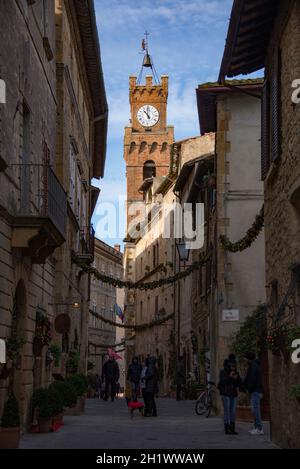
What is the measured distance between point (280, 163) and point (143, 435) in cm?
609

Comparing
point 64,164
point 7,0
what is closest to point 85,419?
point 64,164

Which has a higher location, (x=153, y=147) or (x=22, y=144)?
(x=153, y=147)

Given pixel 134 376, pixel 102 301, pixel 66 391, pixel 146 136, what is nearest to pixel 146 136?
pixel 146 136

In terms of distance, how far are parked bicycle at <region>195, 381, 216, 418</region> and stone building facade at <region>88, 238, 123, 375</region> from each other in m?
51.8

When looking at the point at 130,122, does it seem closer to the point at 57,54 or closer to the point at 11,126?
the point at 57,54

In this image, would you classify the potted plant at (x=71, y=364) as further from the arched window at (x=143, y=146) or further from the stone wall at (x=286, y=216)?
the arched window at (x=143, y=146)

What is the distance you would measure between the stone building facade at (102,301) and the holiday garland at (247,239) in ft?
174

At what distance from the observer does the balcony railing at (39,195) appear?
15235 mm

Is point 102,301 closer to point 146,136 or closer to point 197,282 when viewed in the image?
point 146,136

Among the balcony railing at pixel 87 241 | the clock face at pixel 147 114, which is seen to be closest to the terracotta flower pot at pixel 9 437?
the balcony railing at pixel 87 241

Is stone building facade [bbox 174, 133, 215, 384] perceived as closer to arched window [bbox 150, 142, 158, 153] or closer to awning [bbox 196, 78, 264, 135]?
awning [bbox 196, 78, 264, 135]

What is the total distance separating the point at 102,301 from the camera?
3396 inches

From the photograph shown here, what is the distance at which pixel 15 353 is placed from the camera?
13797 mm

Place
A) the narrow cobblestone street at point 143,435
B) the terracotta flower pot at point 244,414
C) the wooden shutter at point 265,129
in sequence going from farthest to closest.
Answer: the terracotta flower pot at point 244,414, the wooden shutter at point 265,129, the narrow cobblestone street at point 143,435
